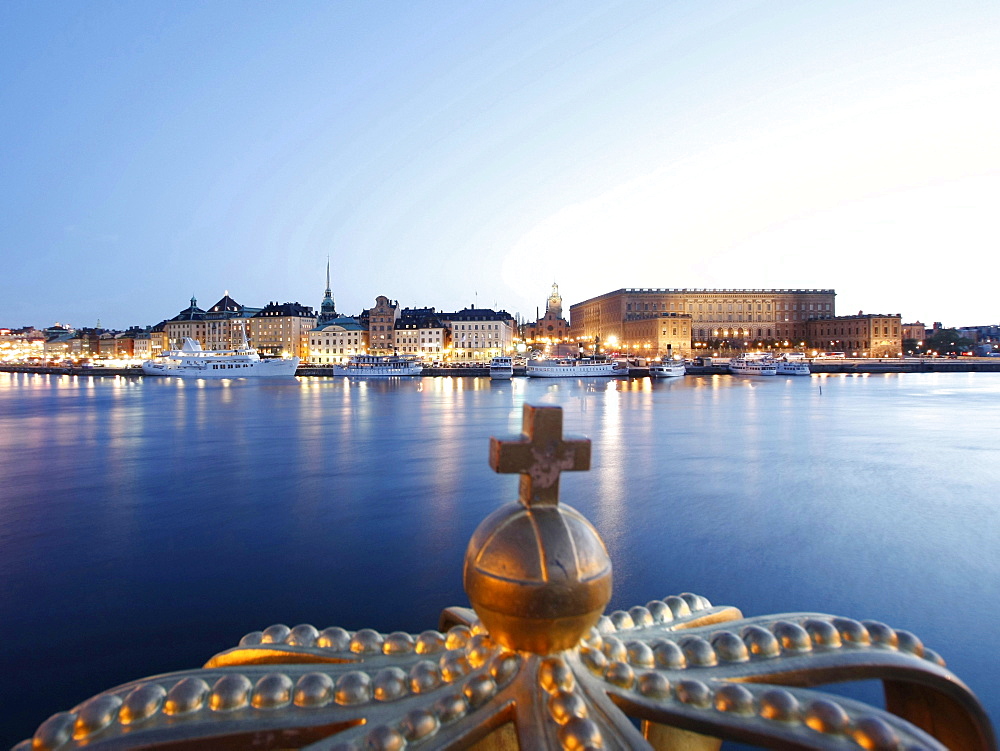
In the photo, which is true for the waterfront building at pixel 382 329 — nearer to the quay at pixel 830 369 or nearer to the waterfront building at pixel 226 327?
the quay at pixel 830 369

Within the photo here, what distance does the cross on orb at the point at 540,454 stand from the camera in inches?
84.0

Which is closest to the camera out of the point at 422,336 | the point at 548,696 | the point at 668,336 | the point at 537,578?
the point at 537,578

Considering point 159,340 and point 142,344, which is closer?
point 159,340

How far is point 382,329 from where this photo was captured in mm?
110750

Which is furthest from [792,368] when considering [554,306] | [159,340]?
[159,340]

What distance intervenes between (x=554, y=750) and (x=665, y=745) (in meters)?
1.49

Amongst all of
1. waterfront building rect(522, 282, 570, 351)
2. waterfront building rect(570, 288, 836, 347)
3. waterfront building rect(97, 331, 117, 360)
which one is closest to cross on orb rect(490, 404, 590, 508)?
waterfront building rect(570, 288, 836, 347)

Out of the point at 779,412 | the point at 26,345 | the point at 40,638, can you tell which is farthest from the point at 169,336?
the point at 40,638

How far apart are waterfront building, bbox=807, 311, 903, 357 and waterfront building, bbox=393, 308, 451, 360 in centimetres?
8480

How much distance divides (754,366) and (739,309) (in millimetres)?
40335

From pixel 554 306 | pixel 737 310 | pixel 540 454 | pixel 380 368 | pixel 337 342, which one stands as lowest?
pixel 380 368

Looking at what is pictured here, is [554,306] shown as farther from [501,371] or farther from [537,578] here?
[537,578]

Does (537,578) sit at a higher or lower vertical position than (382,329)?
lower

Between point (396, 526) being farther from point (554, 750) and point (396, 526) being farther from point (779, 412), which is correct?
point (779, 412)
